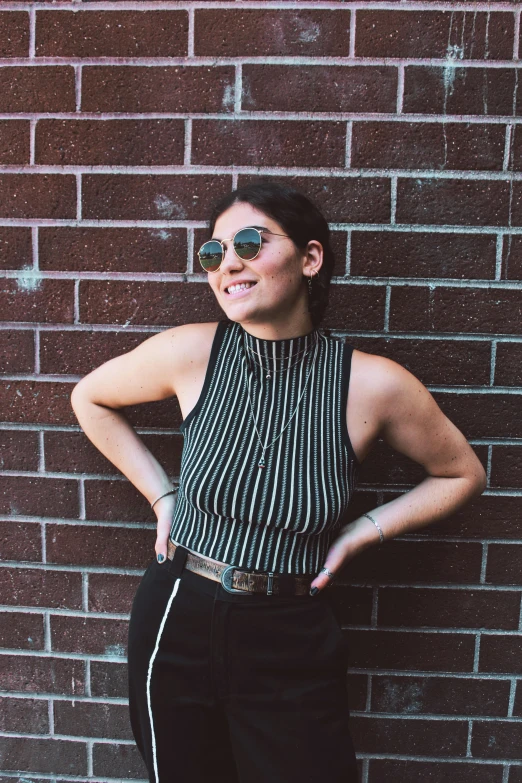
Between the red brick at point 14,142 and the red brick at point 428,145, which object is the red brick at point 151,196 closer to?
the red brick at point 14,142

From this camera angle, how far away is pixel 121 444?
1.90m

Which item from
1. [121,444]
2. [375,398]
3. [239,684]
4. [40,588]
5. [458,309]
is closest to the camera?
[239,684]

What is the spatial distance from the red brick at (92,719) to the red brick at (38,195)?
179 cm

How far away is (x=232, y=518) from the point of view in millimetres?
1510

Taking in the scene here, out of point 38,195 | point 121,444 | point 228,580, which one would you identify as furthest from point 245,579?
point 38,195

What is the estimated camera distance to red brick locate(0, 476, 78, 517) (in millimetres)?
2170

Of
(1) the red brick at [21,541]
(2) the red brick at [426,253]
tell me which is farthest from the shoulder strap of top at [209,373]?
(1) the red brick at [21,541]

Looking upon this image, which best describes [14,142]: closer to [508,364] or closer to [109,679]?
[508,364]

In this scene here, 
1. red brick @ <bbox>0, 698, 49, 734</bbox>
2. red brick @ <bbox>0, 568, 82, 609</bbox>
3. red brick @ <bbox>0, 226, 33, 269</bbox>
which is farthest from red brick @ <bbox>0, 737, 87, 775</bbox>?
red brick @ <bbox>0, 226, 33, 269</bbox>

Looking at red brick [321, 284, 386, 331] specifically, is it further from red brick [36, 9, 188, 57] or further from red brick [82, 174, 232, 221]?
red brick [36, 9, 188, 57]

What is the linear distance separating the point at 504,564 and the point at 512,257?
1.06 m

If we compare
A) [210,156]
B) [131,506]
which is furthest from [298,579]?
[210,156]

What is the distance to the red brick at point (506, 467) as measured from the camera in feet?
6.78

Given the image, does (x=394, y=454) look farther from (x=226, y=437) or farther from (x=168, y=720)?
(x=168, y=720)
